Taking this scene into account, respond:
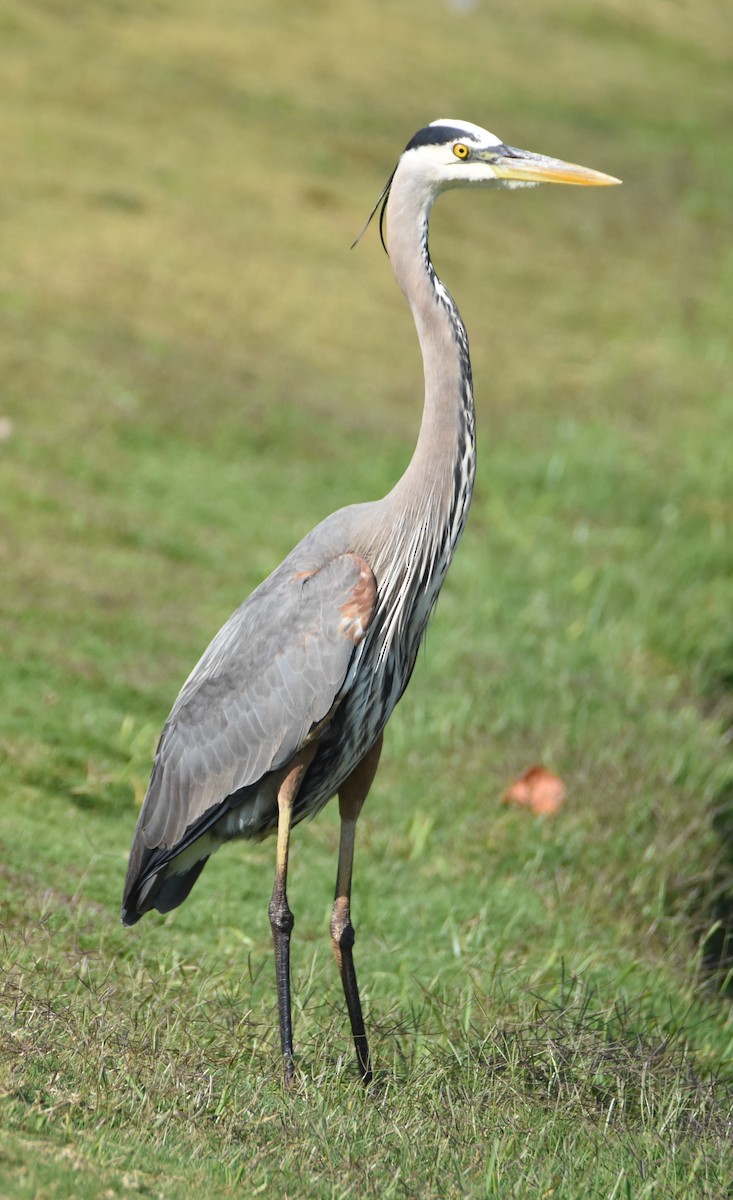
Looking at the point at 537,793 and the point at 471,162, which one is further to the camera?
the point at 537,793

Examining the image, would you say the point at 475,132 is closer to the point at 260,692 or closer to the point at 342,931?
the point at 260,692

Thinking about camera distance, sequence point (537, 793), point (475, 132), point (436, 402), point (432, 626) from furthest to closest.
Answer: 1. point (432, 626)
2. point (537, 793)
3. point (475, 132)
4. point (436, 402)

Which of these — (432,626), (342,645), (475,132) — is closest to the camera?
(342,645)

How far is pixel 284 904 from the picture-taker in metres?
4.53

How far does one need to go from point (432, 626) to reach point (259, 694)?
407cm

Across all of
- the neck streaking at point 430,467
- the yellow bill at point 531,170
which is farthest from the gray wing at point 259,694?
the yellow bill at point 531,170

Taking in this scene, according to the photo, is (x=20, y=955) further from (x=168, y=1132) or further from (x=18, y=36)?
(x=18, y=36)

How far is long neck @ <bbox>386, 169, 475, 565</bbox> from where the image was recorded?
4.64 meters

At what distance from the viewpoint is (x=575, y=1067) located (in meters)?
4.31

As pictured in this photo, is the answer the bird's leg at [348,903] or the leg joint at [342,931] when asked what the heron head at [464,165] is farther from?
the leg joint at [342,931]

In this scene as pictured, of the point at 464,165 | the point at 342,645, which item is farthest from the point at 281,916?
the point at 464,165

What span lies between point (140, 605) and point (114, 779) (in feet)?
5.88

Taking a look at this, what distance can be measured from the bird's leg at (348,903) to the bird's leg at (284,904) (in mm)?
182

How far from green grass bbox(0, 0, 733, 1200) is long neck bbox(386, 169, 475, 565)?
4.76ft
